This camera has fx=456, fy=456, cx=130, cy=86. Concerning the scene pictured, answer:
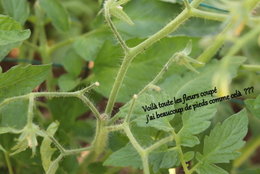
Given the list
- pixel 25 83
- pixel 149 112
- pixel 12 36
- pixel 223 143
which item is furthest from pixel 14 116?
pixel 223 143

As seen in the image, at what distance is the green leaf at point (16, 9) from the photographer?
120cm

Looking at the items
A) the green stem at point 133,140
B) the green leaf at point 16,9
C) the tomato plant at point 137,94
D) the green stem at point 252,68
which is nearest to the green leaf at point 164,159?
the tomato plant at point 137,94

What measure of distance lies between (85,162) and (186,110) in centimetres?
48

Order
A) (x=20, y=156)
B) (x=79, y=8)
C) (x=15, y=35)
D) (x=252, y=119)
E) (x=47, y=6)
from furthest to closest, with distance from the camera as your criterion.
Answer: (x=79, y=8)
(x=252, y=119)
(x=47, y=6)
(x=20, y=156)
(x=15, y=35)

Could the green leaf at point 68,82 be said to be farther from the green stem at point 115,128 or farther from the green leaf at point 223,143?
the green leaf at point 223,143

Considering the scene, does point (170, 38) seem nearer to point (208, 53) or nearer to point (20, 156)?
point (208, 53)

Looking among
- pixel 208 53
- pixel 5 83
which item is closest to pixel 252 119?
pixel 208 53

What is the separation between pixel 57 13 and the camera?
131 cm

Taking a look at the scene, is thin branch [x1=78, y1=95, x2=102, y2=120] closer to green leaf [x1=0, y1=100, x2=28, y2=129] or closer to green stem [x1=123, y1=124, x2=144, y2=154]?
green stem [x1=123, y1=124, x2=144, y2=154]

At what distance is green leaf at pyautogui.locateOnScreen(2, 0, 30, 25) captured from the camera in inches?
47.1

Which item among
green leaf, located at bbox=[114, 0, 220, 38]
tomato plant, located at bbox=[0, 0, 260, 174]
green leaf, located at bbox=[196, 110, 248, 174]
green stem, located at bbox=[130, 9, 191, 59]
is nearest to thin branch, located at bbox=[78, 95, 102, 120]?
tomato plant, located at bbox=[0, 0, 260, 174]

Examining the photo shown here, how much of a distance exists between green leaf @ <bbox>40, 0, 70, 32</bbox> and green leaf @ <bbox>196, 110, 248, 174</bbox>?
0.59 meters

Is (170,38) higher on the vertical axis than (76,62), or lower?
higher

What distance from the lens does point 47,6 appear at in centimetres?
128
